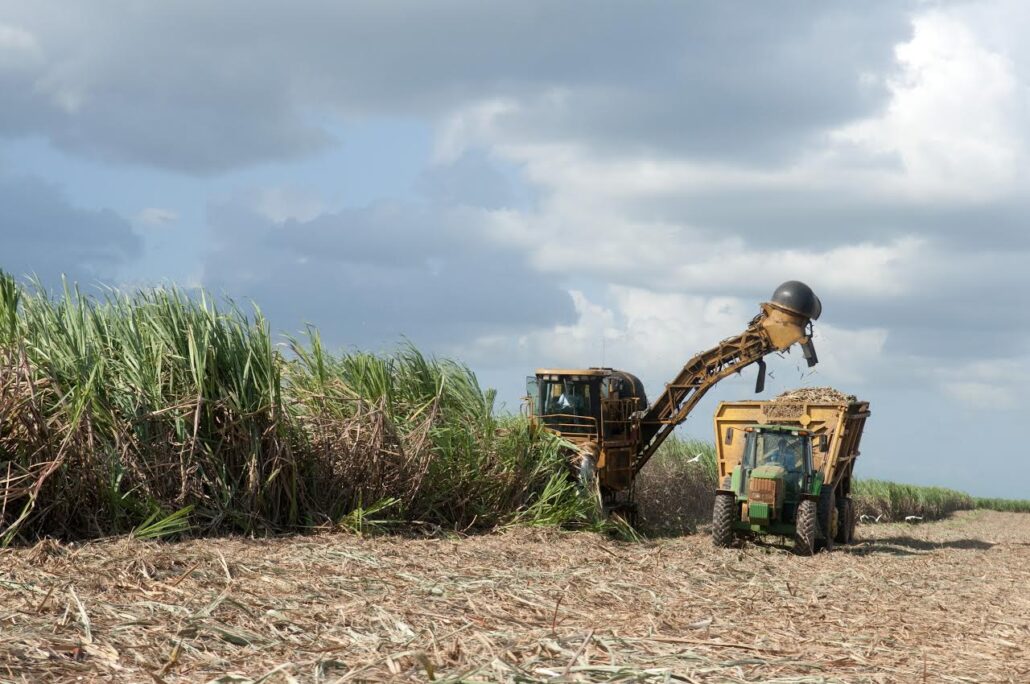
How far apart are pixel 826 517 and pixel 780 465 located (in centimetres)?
105

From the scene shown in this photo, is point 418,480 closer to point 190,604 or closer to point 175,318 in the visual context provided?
point 175,318

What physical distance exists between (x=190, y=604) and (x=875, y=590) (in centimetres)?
718

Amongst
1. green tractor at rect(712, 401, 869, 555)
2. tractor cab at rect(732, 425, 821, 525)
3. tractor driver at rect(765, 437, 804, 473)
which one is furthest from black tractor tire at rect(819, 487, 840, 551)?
tractor driver at rect(765, 437, 804, 473)

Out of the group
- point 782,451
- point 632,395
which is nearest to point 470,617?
point 782,451

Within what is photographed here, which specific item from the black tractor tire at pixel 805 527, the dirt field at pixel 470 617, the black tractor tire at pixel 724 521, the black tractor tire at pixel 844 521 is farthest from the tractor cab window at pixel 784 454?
the dirt field at pixel 470 617

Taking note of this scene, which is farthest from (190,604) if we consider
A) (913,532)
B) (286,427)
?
(913,532)

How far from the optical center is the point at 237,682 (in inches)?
198

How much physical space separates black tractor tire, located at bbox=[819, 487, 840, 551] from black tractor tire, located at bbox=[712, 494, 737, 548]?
A: 1.61 metres

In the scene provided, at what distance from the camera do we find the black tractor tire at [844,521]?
56.8 feet

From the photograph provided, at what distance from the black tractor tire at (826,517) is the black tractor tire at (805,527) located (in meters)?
0.63

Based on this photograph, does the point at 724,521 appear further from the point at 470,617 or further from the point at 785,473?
the point at 470,617

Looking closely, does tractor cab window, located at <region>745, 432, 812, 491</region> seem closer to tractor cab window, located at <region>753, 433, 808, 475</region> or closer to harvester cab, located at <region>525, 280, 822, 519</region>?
tractor cab window, located at <region>753, 433, 808, 475</region>

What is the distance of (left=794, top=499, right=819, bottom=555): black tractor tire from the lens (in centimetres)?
1484

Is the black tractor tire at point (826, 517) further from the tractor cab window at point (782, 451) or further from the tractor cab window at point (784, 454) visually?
the tractor cab window at point (782, 451)
